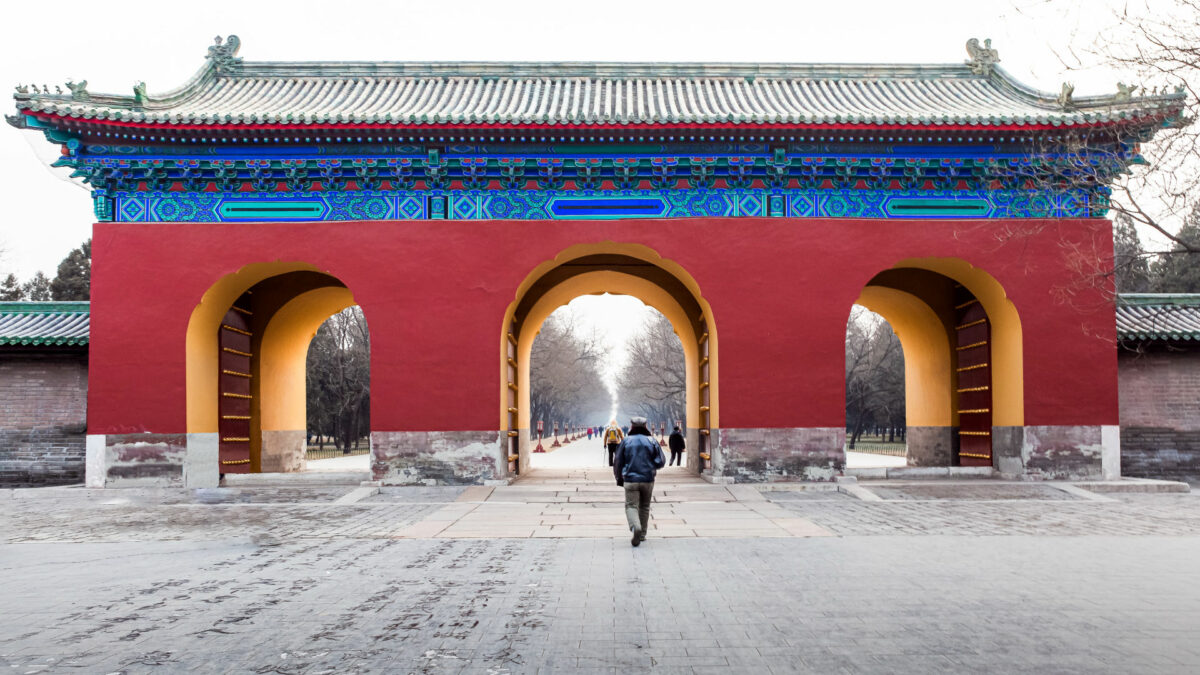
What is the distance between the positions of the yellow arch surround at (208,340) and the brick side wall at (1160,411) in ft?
41.8

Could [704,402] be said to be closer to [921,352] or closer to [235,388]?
[921,352]

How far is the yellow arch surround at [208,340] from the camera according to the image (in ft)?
47.1

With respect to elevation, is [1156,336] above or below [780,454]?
above

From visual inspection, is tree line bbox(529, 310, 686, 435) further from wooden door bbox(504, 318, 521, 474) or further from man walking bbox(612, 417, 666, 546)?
man walking bbox(612, 417, 666, 546)

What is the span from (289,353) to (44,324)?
14.2ft

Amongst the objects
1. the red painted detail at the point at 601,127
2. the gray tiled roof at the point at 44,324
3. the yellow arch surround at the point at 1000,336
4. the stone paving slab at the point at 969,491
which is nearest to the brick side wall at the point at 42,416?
the gray tiled roof at the point at 44,324

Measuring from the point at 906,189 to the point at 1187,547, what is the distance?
7467 mm

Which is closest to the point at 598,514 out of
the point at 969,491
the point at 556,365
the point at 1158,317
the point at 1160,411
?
the point at 969,491

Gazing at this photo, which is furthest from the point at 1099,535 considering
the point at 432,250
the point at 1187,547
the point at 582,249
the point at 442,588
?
the point at 432,250

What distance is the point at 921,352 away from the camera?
18.7 meters

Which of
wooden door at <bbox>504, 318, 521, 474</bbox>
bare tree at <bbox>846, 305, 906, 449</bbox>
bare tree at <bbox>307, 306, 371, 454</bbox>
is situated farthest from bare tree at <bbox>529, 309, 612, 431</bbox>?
wooden door at <bbox>504, 318, 521, 474</bbox>

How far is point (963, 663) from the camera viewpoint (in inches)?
179

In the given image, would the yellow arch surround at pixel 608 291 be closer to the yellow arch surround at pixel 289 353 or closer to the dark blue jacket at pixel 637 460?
the yellow arch surround at pixel 289 353

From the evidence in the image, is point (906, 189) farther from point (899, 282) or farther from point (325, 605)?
point (325, 605)
